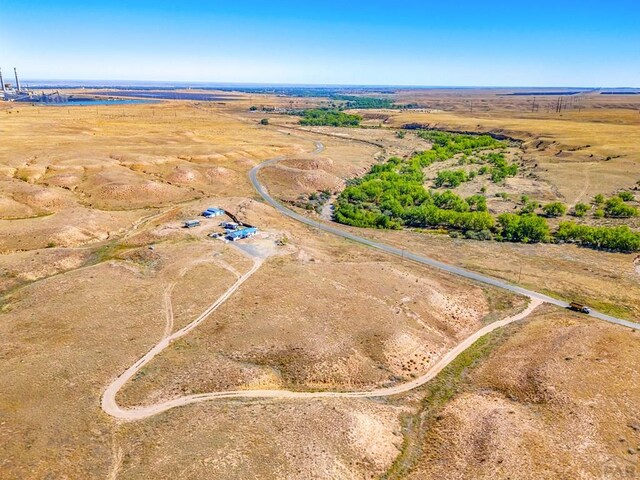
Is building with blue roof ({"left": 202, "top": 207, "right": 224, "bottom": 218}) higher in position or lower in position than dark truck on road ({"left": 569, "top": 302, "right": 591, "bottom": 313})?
higher

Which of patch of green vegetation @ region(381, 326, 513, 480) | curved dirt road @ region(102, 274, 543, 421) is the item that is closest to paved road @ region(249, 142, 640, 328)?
patch of green vegetation @ region(381, 326, 513, 480)

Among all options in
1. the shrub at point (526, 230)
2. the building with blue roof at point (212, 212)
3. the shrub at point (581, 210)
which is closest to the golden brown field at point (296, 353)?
the shrub at point (526, 230)

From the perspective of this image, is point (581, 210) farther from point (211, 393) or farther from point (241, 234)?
point (211, 393)

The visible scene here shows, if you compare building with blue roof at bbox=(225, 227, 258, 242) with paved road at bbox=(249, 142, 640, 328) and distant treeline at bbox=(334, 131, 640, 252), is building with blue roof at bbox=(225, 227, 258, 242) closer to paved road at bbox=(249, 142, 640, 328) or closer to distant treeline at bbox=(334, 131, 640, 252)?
paved road at bbox=(249, 142, 640, 328)

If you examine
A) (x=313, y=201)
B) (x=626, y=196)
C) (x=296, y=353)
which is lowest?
(x=296, y=353)

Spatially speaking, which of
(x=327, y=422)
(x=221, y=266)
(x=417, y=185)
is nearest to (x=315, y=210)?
(x=417, y=185)

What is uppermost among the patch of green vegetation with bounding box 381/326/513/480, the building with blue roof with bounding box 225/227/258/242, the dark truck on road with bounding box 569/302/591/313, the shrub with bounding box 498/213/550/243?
the building with blue roof with bounding box 225/227/258/242

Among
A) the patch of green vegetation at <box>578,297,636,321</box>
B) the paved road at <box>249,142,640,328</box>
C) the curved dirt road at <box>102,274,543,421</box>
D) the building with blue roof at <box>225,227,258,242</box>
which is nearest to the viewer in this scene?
the curved dirt road at <box>102,274,543,421</box>

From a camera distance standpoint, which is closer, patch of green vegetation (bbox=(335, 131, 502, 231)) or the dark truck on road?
the dark truck on road

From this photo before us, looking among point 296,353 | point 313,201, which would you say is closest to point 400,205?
point 313,201
